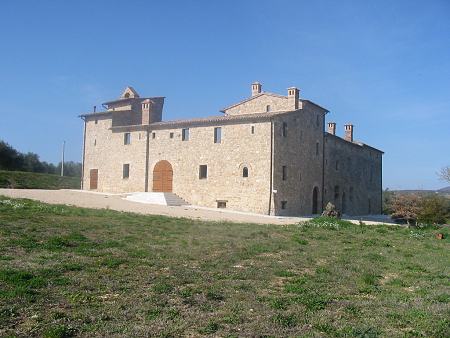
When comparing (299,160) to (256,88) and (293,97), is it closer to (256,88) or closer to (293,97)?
(293,97)

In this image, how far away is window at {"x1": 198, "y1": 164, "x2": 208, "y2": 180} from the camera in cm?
3457

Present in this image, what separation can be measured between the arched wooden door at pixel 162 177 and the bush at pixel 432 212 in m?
18.9

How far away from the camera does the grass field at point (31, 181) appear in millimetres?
40312

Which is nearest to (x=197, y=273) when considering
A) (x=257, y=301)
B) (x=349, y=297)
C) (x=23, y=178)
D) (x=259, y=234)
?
(x=257, y=301)

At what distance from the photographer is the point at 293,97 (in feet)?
113

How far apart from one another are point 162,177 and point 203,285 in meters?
29.2

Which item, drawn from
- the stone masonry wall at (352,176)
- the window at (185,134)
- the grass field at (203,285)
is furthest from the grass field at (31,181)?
the grass field at (203,285)

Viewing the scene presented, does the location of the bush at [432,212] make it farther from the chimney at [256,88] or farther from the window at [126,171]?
the window at [126,171]

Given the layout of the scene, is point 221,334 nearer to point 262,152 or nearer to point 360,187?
point 262,152

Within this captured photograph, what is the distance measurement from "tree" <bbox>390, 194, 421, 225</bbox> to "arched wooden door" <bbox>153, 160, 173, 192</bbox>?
1740 centimetres

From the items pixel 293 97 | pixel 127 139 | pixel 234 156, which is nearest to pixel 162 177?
pixel 127 139

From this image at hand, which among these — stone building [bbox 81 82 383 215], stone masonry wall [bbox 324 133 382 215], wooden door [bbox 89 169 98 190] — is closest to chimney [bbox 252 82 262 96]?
stone building [bbox 81 82 383 215]

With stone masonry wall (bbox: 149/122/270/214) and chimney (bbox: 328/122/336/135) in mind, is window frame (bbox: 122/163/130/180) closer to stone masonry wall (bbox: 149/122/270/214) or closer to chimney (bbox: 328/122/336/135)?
stone masonry wall (bbox: 149/122/270/214)

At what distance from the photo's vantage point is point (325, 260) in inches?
470
